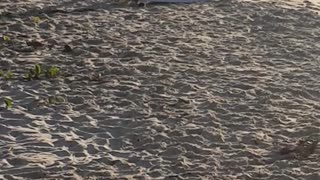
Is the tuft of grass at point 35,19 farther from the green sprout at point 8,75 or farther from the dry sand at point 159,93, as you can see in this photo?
the green sprout at point 8,75

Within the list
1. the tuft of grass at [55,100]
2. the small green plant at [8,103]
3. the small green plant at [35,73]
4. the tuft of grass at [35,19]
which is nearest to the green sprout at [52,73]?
the small green plant at [35,73]

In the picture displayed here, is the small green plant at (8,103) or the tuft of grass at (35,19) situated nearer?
the small green plant at (8,103)

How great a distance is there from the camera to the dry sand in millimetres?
4359

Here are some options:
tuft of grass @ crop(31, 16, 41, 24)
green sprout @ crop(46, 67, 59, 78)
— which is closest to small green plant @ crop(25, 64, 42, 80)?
green sprout @ crop(46, 67, 59, 78)

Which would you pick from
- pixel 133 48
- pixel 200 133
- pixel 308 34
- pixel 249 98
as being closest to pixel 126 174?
pixel 200 133

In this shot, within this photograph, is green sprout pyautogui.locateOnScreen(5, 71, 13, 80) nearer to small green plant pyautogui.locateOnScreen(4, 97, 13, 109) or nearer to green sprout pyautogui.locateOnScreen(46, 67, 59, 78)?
green sprout pyautogui.locateOnScreen(46, 67, 59, 78)

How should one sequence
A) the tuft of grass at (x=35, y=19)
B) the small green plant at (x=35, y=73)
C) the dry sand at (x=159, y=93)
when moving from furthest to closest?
the tuft of grass at (x=35, y=19) < the small green plant at (x=35, y=73) < the dry sand at (x=159, y=93)

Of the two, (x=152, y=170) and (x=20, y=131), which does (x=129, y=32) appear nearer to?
(x=20, y=131)

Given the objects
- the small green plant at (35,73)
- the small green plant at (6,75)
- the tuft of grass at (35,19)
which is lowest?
the tuft of grass at (35,19)

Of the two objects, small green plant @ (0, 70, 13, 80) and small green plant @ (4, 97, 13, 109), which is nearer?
small green plant @ (4, 97, 13, 109)

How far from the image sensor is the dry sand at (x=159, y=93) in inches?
172

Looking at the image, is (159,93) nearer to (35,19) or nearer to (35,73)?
(35,73)

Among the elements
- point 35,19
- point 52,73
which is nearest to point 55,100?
point 52,73

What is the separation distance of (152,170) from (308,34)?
399 cm
